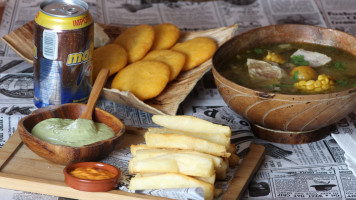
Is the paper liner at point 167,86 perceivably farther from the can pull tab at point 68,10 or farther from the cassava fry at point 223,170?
the cassava fry at point 223,170

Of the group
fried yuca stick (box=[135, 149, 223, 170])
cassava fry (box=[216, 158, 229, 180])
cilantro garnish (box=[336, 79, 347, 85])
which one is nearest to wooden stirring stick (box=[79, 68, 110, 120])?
fried yuca stick (box=[135, 149, 223, 170])

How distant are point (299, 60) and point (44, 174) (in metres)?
0.90

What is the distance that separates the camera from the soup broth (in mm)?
1601

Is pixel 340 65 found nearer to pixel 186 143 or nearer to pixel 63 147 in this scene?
pixel 186 143

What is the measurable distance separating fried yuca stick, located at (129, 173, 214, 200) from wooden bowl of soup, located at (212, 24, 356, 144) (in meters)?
0.38

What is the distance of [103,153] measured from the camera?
4.59 feet

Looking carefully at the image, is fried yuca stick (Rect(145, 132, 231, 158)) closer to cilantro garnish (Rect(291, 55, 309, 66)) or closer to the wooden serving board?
the wooden serving board

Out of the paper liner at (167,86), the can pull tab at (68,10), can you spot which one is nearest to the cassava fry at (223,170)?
the paper liner at (167,86)

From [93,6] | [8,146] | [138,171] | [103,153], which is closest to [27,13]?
[93,6]

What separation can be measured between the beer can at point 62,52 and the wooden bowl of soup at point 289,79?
16.1 inches

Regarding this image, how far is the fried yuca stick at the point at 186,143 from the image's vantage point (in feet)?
4.18

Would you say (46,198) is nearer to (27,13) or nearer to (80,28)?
(80,28)

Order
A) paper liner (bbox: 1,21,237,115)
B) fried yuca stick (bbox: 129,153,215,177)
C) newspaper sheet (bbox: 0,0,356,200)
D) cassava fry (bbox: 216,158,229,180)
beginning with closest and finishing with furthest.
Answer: fried yuca stick (bbox: 129,153,215,177)
cassava fry (bbox: 216,158,229,180)
newspaper sheet (bbox: 0,0,356,200)
paper liner (bbox: 1,21,237,115)

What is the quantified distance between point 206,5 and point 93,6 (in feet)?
1.77
